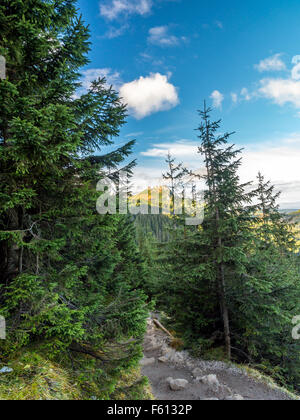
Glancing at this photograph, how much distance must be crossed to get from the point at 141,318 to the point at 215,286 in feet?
19.2

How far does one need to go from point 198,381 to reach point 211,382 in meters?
0.46

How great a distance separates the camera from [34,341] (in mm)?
3264

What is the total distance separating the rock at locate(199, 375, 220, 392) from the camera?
6176 mm

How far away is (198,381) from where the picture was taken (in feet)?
21.8

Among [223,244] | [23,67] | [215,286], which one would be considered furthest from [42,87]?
[215,286]

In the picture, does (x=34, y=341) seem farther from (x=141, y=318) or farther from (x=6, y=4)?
(x=6, y=4)

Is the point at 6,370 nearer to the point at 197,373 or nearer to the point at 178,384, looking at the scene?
the point at 178,384

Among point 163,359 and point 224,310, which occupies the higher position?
point 224,310
